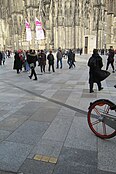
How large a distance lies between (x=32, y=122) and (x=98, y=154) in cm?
199

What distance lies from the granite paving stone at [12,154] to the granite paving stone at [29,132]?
0.18m

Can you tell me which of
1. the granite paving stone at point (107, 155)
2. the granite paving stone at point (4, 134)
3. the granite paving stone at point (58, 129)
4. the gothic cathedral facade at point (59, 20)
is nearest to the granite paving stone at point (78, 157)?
the granite paving stone at point (107, 155)

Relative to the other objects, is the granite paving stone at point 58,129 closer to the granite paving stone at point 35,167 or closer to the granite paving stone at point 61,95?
the granite paving stone at point 35,167

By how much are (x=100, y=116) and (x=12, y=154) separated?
185 centimetres

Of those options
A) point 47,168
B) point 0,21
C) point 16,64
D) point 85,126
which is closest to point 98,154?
point 47,168

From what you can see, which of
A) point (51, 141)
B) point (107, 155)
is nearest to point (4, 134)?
point (51, 141)

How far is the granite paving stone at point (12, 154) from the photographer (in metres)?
2.94

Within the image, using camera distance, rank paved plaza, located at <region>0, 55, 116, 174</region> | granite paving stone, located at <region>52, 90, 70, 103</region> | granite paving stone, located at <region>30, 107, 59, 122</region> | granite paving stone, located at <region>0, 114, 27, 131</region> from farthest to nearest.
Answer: granite paving stone, located at <region>52, 90, 70, 103</region>
granite paving stone, located at <region>30, 107, 59, 122</region>
granite paving stone, located at <region>0, 114, 27, 131</region>
paved plaza, located at <region>0, 55, 116, 174</region>

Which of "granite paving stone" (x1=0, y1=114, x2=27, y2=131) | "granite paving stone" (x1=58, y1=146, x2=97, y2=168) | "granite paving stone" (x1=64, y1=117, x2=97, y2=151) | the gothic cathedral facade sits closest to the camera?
"granite paving stone" (x1=58, y1=146, x2=97, y2=168)

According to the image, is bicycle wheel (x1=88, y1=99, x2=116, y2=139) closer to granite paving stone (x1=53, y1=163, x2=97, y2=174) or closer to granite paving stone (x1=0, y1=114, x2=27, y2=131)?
granite paving stone (x1=53, y1=163, x2=97, y2=174)

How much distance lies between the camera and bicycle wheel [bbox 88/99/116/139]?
12.3ft

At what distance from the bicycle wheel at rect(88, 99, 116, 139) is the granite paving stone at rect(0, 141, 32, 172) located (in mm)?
1443

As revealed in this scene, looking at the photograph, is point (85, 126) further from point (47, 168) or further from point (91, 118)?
point (47, 168)

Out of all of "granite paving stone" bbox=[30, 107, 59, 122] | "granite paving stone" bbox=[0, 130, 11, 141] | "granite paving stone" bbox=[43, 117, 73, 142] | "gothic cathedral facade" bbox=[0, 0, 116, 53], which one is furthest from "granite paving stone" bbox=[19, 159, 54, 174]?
"gothic cathedral facade" bbox=[0, 0, 116, 53]
